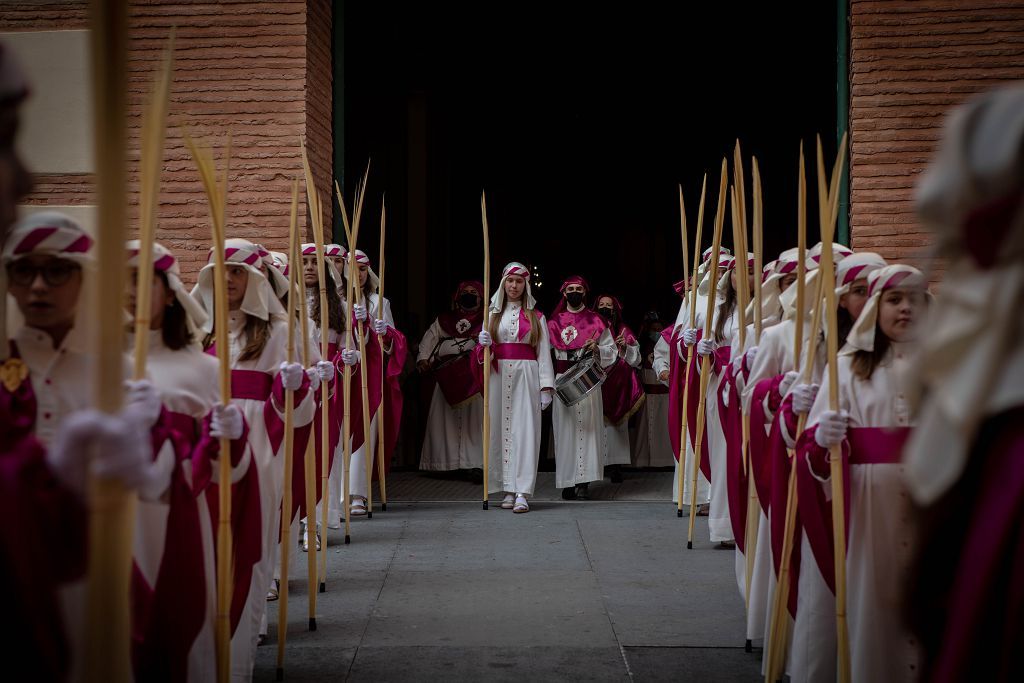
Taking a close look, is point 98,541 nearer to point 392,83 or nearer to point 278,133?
point 278,133

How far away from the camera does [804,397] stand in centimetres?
411

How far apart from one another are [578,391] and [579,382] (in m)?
0.09

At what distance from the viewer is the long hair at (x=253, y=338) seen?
16.4ft

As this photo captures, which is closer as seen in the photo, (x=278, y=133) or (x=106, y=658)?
(x=106, y=658)

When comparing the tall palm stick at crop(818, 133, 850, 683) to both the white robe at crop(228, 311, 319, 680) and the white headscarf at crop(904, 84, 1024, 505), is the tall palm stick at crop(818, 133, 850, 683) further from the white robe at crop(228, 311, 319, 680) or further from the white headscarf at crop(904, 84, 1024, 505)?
the white robe at crop(228, 311, 319, 680)

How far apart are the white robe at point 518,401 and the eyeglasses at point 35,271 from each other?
670cm

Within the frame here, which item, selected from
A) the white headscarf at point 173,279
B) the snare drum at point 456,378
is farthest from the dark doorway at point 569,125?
the white headscarf at point 173,279

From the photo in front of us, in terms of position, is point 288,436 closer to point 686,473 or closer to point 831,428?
point 831,428

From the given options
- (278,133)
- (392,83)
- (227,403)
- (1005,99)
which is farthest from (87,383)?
(392,83)

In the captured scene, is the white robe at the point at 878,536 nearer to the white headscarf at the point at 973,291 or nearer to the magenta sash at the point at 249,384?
the white headscarf at the point at 973,291

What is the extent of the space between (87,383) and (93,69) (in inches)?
56.3

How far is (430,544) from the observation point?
789cm

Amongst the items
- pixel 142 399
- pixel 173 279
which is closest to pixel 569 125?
pixel 173 279

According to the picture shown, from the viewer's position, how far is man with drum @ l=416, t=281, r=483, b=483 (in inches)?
435
